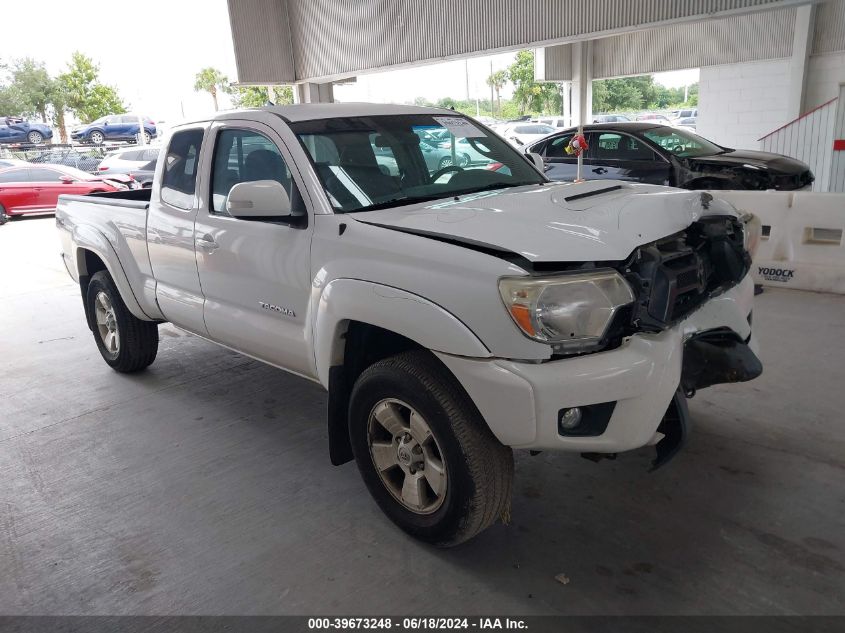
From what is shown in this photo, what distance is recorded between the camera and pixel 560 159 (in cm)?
1037

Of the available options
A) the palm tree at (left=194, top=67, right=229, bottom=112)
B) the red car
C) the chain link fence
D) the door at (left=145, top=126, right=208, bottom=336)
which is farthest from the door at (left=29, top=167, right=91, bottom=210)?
the palm tree at (left=194, top=67, right=229, bottom=112)

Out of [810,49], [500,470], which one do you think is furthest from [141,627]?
[810,49]

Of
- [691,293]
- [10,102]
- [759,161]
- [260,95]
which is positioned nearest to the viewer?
[691,293]

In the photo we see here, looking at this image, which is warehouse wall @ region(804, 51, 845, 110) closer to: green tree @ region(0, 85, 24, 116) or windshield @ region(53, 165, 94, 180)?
windshield @ region(53, 165, 94, 180)

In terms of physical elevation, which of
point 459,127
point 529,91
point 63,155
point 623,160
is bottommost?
point 623,160

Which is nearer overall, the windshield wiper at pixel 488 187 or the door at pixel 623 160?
the windshield wiper at pixel 488 187

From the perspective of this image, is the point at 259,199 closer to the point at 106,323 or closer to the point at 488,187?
the point at 488,187

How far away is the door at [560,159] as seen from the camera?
403 inches

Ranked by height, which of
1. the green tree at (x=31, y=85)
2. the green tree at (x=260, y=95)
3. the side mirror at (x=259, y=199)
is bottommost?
the side mirror at (x=259, y=199)

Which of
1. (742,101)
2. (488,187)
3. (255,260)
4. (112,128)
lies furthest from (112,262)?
(112,128)

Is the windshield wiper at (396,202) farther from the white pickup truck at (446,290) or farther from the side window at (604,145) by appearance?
the side window at (604,145)

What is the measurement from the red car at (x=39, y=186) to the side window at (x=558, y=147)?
11053 mm

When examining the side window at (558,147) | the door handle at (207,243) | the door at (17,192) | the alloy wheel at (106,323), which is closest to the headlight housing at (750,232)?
the door handle at (207,243)

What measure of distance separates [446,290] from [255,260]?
1.39 m
